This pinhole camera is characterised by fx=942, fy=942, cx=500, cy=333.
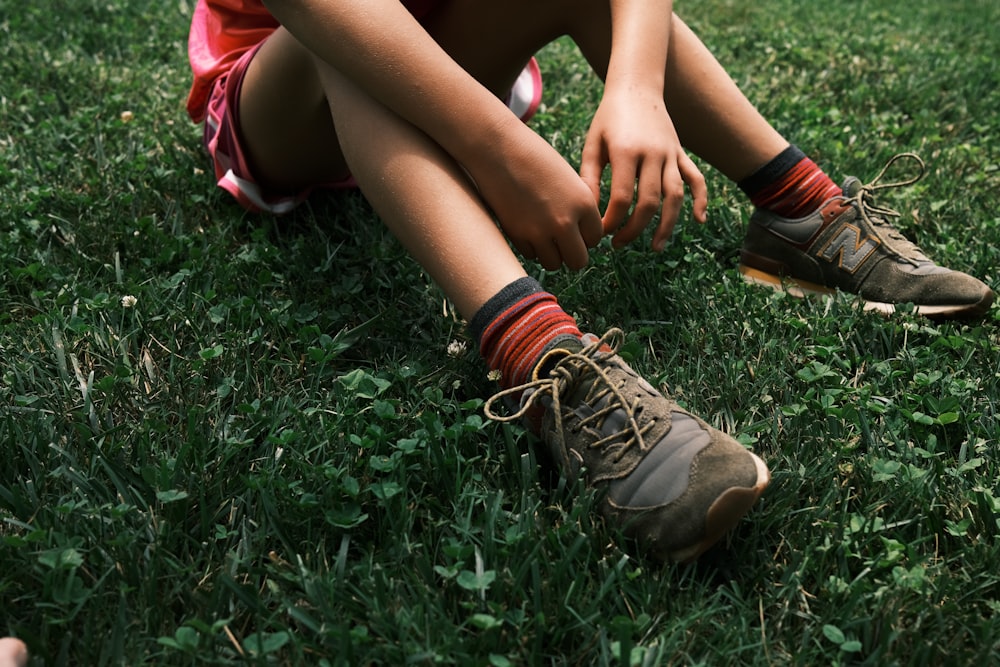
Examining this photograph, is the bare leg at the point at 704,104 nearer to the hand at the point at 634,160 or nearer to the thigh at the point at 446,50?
the thigh at the point at 446,50

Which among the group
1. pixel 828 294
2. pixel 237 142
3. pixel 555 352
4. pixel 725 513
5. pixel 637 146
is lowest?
pixel 828 294

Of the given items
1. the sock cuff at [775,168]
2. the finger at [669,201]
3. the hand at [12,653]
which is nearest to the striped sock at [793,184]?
the sock cuff at [775,168]

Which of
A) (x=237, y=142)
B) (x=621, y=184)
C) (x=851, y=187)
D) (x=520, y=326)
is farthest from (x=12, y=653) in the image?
(x=851, y=187)

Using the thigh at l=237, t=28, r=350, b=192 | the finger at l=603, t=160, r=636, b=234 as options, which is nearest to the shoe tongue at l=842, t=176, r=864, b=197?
the finger at l=603, t=160, r=636, b=234

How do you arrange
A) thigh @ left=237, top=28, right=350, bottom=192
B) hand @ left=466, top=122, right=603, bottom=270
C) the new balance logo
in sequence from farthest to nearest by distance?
the new balance logo, thigh @ left=237, top=28, right=350, bottom=192, hand @ left=466, top=122, right=603, bottom=270

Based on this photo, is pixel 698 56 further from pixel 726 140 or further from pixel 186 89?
pixel 186 89

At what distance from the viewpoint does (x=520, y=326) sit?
1586 mm

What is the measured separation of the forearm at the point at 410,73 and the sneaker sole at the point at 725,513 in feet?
2.30

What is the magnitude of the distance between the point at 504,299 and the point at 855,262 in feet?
3.19

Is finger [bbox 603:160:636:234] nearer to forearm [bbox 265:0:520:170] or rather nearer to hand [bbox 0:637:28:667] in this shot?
forearm [bbox 265:0:520:170]

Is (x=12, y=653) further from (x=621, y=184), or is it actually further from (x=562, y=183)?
(x=621, y=184)

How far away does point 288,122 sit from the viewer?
2.05m

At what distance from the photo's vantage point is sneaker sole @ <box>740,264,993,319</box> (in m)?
2.02

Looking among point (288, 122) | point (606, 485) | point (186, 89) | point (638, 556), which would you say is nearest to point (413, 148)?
point (288, 122)
